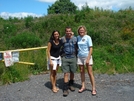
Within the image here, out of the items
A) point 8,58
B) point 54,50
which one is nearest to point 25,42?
point 8,58

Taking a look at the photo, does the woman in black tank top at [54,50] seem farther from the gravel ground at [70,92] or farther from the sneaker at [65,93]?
the gravel ground at [70,92]

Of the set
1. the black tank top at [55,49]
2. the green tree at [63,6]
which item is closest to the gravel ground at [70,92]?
the black tank top at [55,49]

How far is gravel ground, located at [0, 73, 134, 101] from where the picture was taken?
6035 millimetres

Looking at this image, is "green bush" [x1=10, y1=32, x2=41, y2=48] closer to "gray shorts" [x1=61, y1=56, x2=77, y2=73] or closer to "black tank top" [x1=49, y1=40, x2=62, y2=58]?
"black tank top" [x1=49, y1=40, x2=62, y2=58]

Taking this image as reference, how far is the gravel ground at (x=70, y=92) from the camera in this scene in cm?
604

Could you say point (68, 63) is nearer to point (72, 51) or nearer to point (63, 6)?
point (72, 51)

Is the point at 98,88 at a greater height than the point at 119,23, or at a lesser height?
lesser

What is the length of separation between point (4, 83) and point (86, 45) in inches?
128

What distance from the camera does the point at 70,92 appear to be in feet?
21.0

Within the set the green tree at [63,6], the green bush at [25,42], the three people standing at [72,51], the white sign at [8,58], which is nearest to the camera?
the three people standing at [72,51]

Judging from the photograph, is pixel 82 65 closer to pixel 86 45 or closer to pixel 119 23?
pixel 86 45

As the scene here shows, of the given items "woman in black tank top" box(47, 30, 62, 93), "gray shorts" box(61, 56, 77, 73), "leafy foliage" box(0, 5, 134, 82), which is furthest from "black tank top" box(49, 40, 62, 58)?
"leafy foliage" box(0, 5, 134, 82)

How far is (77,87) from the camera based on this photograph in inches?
269

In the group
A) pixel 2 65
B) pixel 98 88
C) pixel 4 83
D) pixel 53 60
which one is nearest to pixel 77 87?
pixel 98 88
